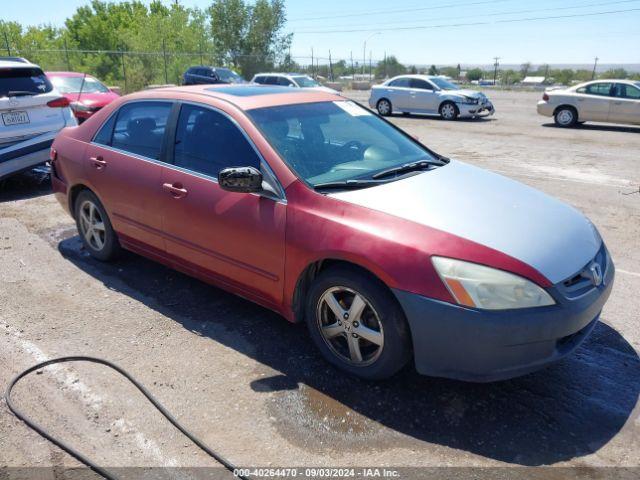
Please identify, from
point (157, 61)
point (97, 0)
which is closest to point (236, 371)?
point (157, 61)

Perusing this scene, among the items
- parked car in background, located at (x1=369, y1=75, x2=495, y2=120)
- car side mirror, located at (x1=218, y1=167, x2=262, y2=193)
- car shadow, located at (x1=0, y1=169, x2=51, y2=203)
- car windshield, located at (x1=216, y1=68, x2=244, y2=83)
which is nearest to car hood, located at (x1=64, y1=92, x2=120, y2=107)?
car shadow, located at (x1=0, y1=169, x2=51, y2=203)

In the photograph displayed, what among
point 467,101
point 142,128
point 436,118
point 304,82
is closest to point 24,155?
point 142,128

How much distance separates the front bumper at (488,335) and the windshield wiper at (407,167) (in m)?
1.08

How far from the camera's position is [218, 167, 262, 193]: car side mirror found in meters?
3.37

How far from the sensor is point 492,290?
2738 millimetres

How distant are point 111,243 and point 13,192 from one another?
4.22 meters

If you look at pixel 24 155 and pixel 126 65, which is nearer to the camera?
pixel 24 155

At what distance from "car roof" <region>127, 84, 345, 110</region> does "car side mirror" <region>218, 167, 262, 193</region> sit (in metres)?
0.69

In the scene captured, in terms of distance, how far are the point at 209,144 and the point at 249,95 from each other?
0.52 metres

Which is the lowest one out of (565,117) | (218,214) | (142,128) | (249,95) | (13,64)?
(565,117)

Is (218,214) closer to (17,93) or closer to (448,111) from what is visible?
(17,93)

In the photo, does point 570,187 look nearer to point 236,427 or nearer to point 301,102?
point 301,102

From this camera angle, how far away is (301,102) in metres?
4.19

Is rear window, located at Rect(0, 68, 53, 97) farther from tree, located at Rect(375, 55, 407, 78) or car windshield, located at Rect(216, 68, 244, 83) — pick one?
tree, located at Rect(375, 55, 407, 78)
